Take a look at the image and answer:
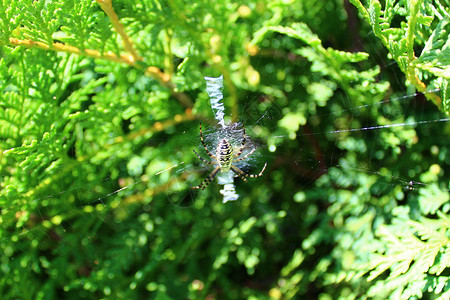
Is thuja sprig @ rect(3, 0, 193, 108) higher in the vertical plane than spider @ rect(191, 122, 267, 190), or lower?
higher

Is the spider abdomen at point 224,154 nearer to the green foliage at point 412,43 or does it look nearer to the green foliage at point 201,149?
the green foliage at point 201,149

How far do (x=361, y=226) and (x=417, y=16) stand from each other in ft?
3.45

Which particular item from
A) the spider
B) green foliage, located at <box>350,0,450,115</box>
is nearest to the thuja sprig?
the spider

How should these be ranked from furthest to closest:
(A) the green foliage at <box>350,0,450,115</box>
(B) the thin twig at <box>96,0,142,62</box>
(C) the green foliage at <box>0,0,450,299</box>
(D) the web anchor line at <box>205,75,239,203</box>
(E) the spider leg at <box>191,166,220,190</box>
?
(E) the spider leg at <box>191,166,220,190</box>
(D) the web anchor line at <box>205,75,239,203</box>
(C) the green foliage at <box>0,0,450,299</box>
(B) the thin twig at <box>96,0,142,62</box>
(A) the green foliage at <box>350,0,450,115</box>

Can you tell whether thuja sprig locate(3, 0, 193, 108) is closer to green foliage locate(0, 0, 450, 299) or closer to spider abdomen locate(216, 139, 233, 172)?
green foliage locate(0, 0, 450, 299)

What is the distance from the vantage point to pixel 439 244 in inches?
51.6

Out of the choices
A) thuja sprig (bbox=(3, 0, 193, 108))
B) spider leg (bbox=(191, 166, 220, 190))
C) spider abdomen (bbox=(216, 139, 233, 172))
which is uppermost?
thuja sprig (bbox=(3, 0, 193, 108))

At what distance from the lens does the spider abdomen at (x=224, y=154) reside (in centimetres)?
201

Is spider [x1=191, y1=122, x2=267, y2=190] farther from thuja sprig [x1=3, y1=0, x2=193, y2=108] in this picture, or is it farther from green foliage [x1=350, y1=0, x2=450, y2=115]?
green foliage [x1=350, y1=0, x2=450, y2=115]

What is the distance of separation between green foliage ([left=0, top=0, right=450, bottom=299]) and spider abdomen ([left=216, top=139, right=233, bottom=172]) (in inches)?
3.7

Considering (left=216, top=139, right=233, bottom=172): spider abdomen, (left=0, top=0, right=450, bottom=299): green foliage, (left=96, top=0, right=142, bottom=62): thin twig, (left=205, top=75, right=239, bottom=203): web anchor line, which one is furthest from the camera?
(left=216, top=139, right=233, bottom=172): spider abdomen

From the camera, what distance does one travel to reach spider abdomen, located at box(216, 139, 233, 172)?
6.61 ft

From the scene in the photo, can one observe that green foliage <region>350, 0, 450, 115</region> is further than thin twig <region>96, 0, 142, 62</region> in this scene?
No

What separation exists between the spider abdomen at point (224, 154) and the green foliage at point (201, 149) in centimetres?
9
